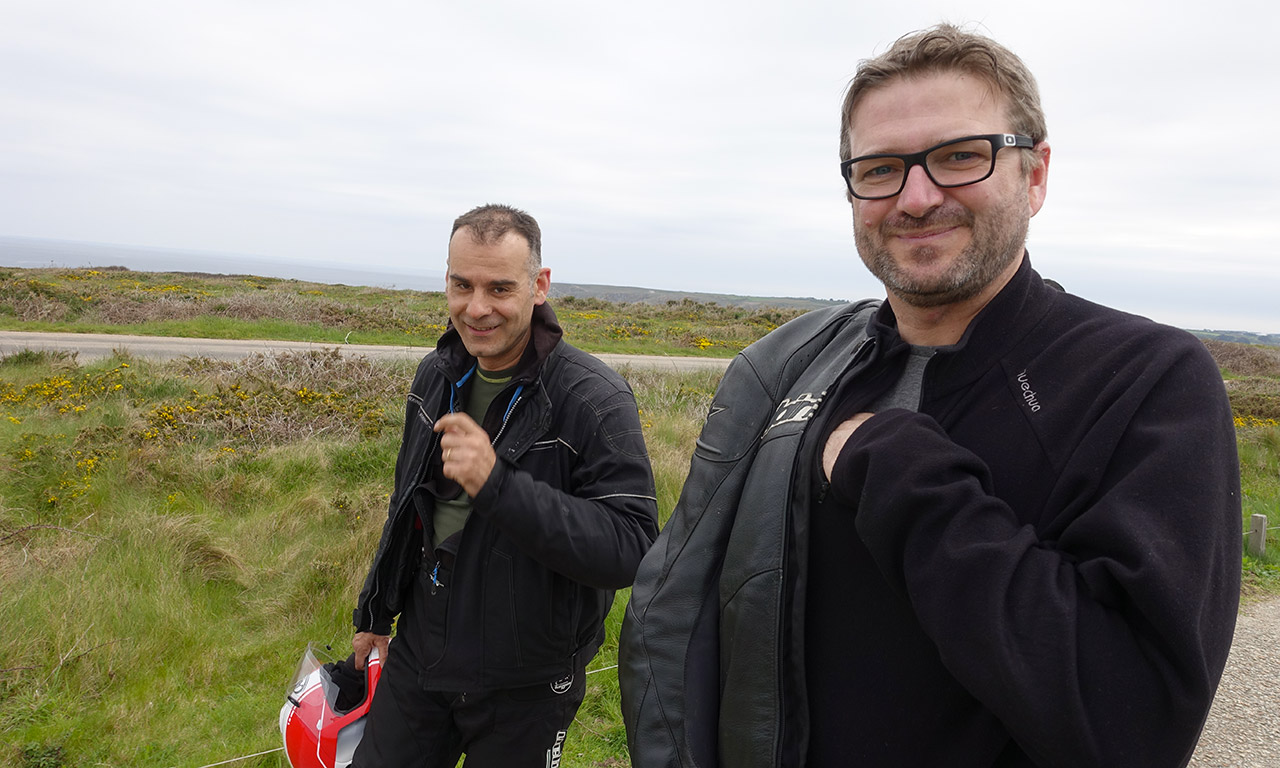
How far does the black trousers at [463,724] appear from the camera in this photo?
7.30 feet

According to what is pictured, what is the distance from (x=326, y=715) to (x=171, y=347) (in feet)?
44.4

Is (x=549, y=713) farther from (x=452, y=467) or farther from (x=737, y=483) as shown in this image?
(x=737, y=483)

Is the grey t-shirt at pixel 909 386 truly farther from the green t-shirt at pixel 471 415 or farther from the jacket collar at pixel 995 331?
the green t-shirt at pixel 471 415

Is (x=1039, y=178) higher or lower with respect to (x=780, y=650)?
higher

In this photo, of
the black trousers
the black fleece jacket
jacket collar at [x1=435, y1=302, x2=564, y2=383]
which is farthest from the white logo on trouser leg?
the black fleece jacket

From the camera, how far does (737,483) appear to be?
57.3 inches

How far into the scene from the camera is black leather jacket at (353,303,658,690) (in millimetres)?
2092

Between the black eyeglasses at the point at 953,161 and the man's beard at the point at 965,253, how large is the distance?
→ 2.1 inches

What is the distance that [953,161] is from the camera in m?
1.25

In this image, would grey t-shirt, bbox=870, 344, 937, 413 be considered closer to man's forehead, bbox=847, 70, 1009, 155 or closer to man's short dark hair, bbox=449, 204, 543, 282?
man's forehead, bbox=847, 70, 1009, 155

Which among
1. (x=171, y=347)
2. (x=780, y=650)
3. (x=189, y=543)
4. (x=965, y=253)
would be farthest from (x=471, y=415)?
(x=171, y=347)

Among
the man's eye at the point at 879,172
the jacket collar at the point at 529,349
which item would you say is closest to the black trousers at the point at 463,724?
the jacket collar at the point at 529,349

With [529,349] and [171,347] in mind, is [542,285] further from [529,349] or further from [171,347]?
[171,347]

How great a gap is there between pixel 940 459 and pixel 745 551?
450 millimetres
